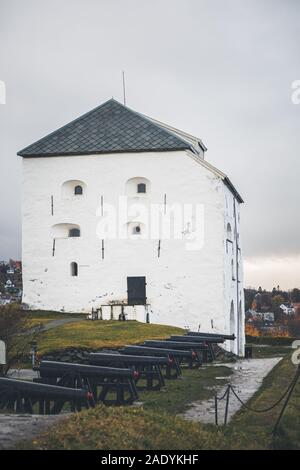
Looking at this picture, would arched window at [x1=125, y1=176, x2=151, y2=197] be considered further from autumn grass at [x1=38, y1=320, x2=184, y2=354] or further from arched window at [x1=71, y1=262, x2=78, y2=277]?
autumn grass at [x1=38, y1=320, x2=184, y2=354]

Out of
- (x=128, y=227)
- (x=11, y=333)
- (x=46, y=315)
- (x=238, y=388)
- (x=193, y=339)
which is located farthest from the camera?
(x=128, y=227)

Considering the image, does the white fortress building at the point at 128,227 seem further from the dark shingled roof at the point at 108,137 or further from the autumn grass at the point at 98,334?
the autumn grass at the point at 98,334

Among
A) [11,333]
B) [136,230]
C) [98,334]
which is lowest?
[98,334]

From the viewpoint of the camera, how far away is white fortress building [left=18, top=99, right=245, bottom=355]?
32.3 meters

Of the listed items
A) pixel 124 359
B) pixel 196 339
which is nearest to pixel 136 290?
pixel 196 339

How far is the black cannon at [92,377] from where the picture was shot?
46.0ft

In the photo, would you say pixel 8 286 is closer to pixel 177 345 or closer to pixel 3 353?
pixel 177 345

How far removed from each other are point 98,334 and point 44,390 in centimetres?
1275

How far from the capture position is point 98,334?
2486 cm

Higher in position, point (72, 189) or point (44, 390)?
point (72, 189)

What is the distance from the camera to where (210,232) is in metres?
32.4

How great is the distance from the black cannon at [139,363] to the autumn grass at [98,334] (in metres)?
5.42
